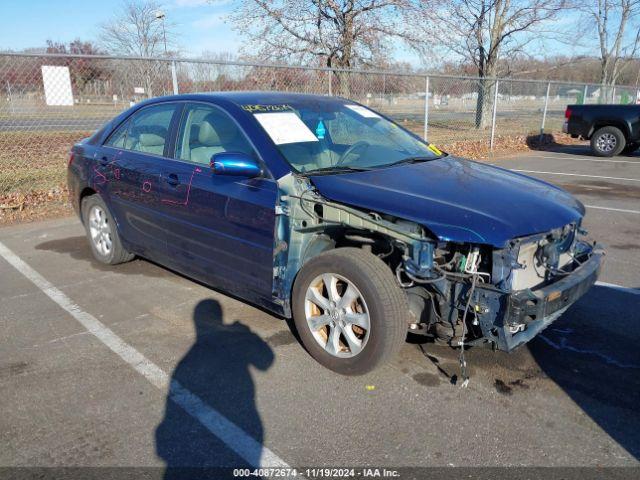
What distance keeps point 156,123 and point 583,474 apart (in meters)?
3.93

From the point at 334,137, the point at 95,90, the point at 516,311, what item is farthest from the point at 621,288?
the point at 95,90

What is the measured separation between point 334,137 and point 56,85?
21.9 ft

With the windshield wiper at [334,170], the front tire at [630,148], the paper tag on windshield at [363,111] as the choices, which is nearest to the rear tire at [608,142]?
the front tire at [630,148]

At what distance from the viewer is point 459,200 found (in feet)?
10.0

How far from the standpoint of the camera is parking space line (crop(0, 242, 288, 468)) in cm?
256

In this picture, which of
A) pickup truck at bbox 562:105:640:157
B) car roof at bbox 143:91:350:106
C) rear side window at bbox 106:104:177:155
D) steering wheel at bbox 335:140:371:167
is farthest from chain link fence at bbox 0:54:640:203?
steering wheel at bbox 335:140:371:167

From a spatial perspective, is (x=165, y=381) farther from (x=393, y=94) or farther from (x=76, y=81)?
(x=393, y=94)

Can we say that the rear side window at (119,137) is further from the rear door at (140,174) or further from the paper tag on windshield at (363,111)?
the paper tag on windshield at (363,111)

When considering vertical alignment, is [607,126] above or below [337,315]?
above

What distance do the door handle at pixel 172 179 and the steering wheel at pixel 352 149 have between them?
127cm

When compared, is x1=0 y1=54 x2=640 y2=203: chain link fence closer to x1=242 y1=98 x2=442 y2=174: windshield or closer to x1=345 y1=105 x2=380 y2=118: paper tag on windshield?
x1=345 y1=105 x2=380 y2=118: paper tag on windshield

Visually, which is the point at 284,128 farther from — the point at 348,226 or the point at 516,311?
the point at 516,311

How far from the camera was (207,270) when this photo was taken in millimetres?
3982

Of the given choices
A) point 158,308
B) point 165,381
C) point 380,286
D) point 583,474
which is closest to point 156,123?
point 158,308
